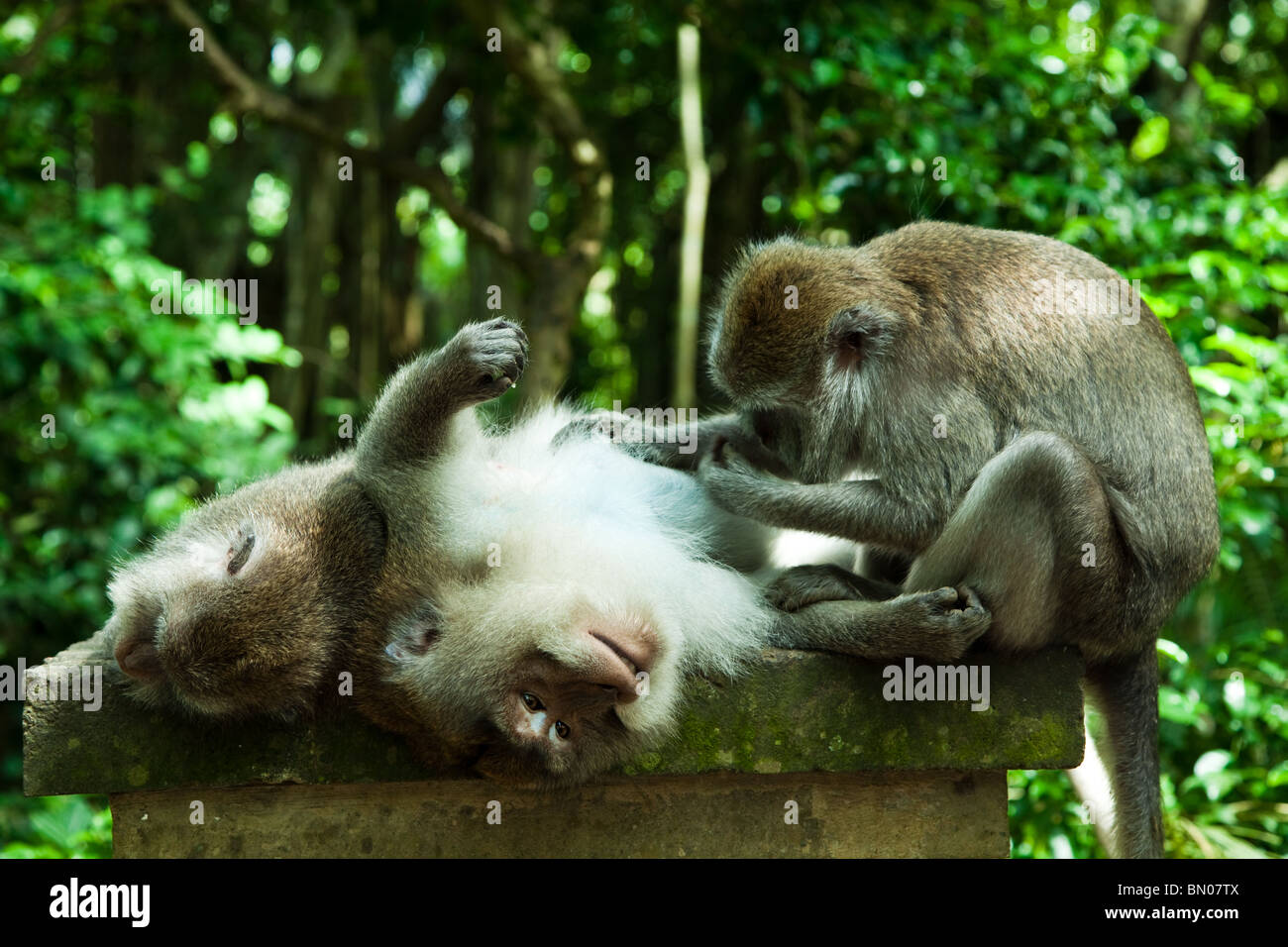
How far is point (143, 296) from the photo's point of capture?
245 inches

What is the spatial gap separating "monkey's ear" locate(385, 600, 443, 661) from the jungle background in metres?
0.99

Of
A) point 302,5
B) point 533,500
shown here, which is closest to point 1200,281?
point 533,500

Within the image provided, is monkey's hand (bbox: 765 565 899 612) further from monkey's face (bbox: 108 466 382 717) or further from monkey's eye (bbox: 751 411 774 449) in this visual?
monkey's face (bbox: 108 466 382 717)

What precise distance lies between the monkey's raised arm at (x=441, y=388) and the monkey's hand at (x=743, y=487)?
0.56m

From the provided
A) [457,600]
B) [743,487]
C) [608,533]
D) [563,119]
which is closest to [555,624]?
[457,600]

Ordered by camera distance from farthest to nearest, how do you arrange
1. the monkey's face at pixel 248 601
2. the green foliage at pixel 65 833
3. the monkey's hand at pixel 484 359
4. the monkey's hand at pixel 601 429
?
1. the green foliage at pixel 65 833
2. the monkey's hand at pixel 601 429
3. the monkey's hand at pixel 484 359
4. the monkey's face at pixel 248 601

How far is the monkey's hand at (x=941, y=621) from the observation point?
262 cm

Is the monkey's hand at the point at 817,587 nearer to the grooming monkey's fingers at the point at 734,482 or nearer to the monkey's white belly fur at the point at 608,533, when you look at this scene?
the monkey's white belly fur at the point at 608,533

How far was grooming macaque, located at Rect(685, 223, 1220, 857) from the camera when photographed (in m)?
2.70

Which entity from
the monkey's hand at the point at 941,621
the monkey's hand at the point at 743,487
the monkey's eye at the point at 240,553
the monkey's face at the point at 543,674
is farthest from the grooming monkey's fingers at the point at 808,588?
the monkey's eye at the point at 240,553

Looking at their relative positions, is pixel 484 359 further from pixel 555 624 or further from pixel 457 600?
pixel 555 624

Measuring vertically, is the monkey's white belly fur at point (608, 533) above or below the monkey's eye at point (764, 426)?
below

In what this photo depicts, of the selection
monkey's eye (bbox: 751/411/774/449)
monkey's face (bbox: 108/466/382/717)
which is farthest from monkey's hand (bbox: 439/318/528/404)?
monkey's eye (bbox: 751/411/774/449)

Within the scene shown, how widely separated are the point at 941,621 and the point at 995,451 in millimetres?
469
